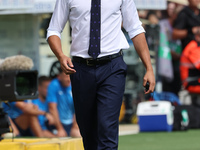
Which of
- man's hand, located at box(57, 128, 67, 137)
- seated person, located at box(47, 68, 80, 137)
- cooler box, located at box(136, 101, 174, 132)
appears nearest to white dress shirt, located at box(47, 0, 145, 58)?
seated person, located at box(47, 68, 80, 137)

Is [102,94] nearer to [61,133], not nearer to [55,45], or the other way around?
[55,45]

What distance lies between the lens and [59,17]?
4.93 m

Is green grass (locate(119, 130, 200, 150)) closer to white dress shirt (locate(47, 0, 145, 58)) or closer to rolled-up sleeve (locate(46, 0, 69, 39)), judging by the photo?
white dress shirt (locate(47, 0, 145, 58))

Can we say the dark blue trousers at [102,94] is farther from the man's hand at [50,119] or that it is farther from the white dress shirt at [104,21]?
the man's hand at [50,119]

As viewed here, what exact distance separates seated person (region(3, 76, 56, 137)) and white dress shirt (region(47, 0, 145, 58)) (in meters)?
6.52

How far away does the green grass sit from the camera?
921cm

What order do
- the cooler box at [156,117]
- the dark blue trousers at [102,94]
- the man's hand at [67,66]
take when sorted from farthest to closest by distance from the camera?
the cooler box at [156,117]
the dark blue trousers at [102,94]
the man's hand at [67,66]

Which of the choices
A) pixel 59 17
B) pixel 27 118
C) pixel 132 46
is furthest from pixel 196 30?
pixel 59 17

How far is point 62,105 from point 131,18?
21.6 feet

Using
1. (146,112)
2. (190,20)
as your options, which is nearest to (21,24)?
(146,112)

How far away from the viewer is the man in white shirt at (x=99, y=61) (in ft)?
15.6

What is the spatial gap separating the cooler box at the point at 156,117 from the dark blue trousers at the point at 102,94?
7.20m

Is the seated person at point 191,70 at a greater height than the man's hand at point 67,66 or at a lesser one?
lesser

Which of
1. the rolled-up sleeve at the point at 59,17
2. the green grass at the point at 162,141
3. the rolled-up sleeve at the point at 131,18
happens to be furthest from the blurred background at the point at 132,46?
the rolled-up sleeve at the point at 131,18
